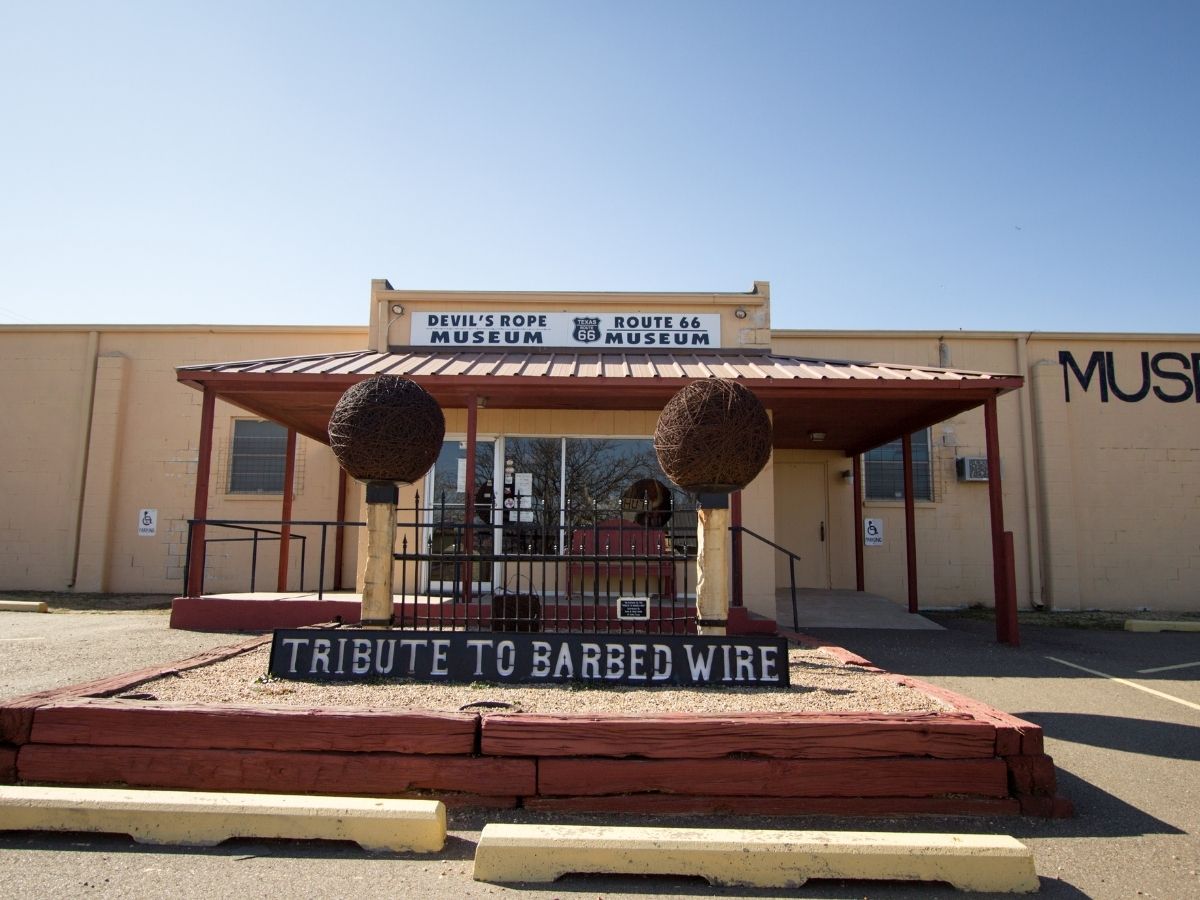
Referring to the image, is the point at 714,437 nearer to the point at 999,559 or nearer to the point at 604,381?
the point at 604,381

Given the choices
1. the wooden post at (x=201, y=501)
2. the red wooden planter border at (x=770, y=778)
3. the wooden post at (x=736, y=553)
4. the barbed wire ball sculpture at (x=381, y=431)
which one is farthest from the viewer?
the wooden post at (x=201, y=501)

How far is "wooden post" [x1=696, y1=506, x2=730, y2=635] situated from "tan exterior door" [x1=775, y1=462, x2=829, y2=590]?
8517mm

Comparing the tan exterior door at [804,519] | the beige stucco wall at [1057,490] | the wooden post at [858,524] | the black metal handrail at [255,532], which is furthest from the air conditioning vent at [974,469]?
the black metal handrail at [255,532]

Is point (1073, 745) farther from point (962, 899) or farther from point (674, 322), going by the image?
point (674, 322)

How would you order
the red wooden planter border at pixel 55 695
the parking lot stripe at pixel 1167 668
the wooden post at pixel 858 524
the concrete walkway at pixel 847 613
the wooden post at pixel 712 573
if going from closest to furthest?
the red wooden planter border at pixel 55 695
the wooden post at pixel 712 573
the parking lot stripe at pixel 1167 668
the concrete walkway at pixel 847 613
the wooden post at pixel 858 524

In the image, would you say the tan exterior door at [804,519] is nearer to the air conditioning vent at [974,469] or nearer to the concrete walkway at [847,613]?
the concrete walkway at [847,613]

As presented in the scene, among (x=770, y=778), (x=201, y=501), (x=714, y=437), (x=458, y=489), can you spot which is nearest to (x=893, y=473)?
(x=458, y=489)

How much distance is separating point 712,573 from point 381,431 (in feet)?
8.77

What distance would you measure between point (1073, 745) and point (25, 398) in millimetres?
17244

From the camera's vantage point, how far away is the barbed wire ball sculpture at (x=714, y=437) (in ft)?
18.3

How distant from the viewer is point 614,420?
10.7 meters

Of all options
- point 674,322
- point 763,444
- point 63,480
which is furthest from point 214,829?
point 63,480

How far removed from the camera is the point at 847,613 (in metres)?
11.4

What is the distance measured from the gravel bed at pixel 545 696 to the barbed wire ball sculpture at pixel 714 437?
4.88 feet
